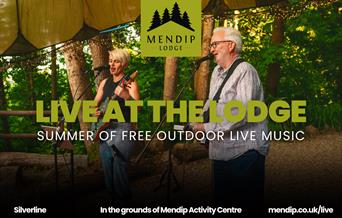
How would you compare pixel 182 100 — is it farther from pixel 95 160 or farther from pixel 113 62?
pixel 95 160

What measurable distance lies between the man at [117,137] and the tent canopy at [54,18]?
0.81ft

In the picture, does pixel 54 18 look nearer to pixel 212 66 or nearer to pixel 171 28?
pixel 171 28

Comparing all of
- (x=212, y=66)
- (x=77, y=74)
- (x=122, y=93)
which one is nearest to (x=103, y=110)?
(x=122, y=93)

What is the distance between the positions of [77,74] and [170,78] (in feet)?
2.08

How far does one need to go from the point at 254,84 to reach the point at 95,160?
54.7 inches

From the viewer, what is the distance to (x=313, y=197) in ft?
11.6

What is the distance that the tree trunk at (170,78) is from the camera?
354cm

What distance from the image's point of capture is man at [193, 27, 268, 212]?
284 centimetres

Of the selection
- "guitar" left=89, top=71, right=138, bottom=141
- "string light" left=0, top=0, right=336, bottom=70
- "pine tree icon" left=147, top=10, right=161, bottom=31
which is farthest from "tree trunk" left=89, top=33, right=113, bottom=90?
"pine tree icon" left=147, top=10, right=161, bottom=31

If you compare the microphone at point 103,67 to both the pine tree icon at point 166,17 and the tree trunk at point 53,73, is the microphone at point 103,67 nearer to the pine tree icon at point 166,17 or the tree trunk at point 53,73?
the tree trunk at point 53,73

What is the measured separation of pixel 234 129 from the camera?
301 cm

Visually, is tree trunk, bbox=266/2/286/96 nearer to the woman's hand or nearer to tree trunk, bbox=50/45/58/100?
the woman's hand

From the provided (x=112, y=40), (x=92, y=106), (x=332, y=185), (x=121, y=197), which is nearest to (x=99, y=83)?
(x=92, y=106)

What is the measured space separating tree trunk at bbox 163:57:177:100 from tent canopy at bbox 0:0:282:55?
377mm
